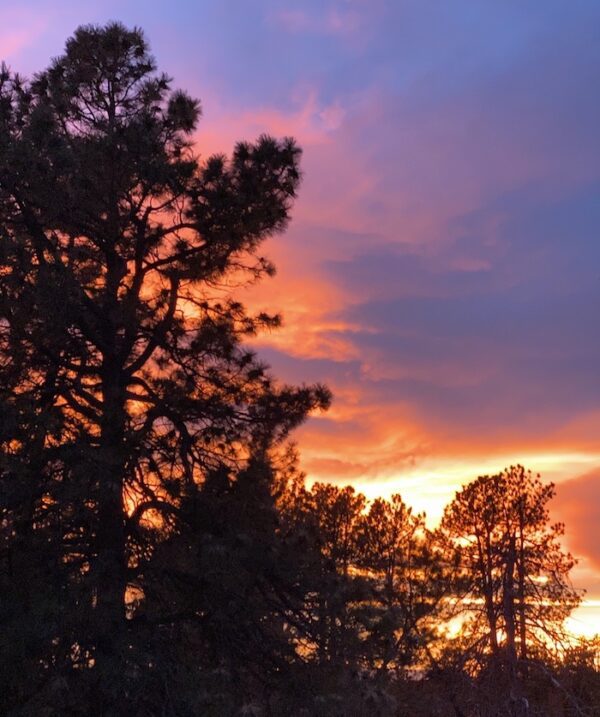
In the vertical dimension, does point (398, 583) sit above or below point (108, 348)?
below

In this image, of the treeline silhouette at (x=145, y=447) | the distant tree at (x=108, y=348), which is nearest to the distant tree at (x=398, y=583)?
the treeline silhouette at (x=145, y=447)

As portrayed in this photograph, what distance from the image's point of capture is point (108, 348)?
14406 millimetres

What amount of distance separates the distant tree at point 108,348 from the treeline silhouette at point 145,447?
0.12 feet

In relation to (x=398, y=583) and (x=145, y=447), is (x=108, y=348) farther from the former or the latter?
(x=398, y=583)

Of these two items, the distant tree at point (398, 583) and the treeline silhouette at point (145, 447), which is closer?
the treeline silhouette at point (145, 447)

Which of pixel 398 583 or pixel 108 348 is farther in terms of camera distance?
pixel 398 583

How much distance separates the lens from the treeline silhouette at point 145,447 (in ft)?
39.9

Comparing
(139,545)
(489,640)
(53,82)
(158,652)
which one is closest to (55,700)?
(158,652)

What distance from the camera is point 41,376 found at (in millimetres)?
13914

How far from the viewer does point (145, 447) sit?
43.3 ft

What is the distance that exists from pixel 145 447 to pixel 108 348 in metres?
2.08

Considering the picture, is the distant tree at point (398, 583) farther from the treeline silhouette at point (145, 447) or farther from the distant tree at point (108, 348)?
the distant tree at point (108, 348)

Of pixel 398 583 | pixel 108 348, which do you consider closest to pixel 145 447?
pixel 108 348

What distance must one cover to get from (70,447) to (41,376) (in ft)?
5.57
